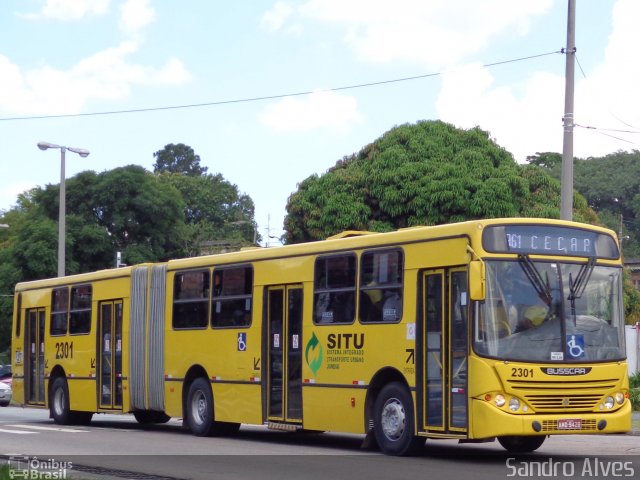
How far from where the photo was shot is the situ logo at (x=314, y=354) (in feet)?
57.9

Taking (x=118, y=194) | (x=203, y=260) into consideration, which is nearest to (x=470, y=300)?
(x=203, y=260)

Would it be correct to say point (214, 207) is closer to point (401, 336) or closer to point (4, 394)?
point (4, 394)

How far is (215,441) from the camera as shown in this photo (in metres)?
19.4

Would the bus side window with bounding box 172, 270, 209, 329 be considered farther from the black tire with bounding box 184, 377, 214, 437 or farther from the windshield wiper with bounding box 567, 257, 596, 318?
the windshield wiper with bounding box 567, 257, 596, 318

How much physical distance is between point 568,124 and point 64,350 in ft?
37.6

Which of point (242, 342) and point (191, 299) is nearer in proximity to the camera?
point (242, 342)

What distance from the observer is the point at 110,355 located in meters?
23.6

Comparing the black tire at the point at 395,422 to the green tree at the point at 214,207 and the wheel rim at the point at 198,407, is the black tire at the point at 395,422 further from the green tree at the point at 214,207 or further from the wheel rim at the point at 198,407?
the green tree at the point at 214,207

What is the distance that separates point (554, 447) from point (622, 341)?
3138 mm

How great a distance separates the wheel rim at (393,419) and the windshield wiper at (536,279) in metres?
2.43

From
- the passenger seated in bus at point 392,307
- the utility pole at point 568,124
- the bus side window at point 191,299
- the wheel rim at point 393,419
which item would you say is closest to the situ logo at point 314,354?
the passenger seated in bus at point 392,307

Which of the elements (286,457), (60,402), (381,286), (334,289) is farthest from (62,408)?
(381,286)

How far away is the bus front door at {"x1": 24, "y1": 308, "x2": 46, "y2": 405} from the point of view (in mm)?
26441

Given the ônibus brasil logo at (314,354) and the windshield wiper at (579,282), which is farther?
the ônibus brasil logo at (314,354)
